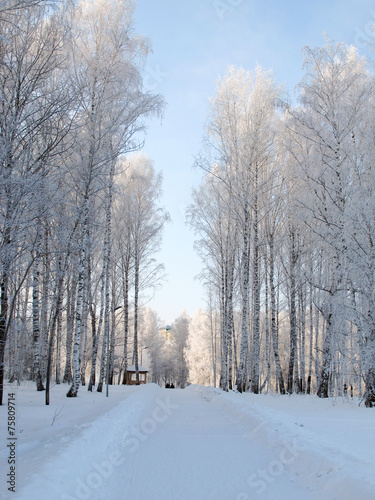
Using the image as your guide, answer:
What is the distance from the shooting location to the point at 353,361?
10.3m

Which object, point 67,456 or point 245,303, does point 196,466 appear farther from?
point 245,303

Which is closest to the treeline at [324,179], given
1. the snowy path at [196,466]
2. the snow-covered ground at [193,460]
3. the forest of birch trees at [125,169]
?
the forest of birch trees at [125,169]

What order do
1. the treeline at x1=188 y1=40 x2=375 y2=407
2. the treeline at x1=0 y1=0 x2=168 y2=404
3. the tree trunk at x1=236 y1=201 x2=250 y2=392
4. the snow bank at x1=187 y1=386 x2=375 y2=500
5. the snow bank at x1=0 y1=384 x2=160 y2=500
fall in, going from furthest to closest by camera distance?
the tree trunk at x1=236 y1=201 x2=250 y2=392
the treeline at x1=188 y1=40 x2=375 y2=407
the treeline at x1=0 y1=0 x2=168 y2=404
the snow bank at x1=187 y1=386 x2=375 y2=500
the snow bank at x1=0 y1=384 x2=160 y2=500

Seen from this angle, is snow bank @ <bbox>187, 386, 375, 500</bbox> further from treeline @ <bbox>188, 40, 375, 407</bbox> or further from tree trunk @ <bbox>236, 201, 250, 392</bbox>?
tree trunk @ <bbox>236, 201, 250, 392</bbox>

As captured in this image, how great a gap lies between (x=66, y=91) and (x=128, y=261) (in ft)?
55.4

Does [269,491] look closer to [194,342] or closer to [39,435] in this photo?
[39,435]

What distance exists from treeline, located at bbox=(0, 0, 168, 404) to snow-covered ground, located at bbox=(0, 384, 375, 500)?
2.44 m

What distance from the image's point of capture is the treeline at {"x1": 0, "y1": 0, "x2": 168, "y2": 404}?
6684 mm

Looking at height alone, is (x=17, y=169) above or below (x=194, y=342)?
above

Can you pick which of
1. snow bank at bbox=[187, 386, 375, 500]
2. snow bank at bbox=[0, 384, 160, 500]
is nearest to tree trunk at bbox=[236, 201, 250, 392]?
snow bank at bbox=[187, 386, 375, 500]

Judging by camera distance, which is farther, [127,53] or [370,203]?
[127,53]

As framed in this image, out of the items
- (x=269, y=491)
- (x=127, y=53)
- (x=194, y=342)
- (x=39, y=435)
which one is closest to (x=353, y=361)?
(x=269, y=491)

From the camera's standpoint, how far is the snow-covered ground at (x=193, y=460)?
12.6ft

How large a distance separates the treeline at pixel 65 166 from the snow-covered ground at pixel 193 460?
8.01ft
